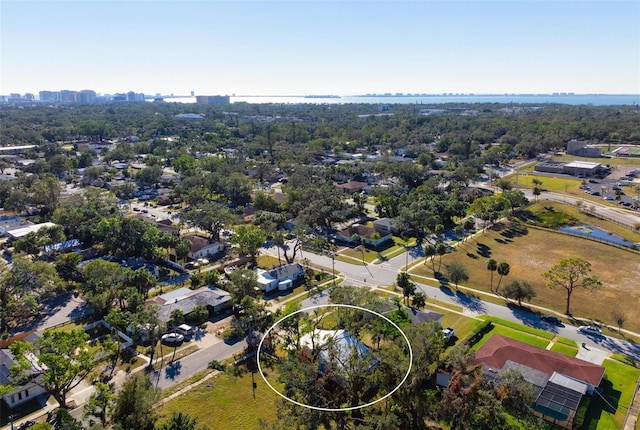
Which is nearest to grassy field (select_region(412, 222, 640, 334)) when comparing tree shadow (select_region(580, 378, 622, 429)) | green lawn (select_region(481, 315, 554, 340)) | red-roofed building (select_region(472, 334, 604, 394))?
green lawn (select_region(481, 315, 554, 340))

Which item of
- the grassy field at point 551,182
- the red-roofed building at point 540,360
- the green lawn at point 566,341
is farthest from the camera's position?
the grassy field at point 551,182

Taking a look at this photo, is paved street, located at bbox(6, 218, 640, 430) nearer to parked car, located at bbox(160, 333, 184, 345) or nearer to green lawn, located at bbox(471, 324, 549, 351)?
parked car, located at bbox(160, 333, 184, 345)

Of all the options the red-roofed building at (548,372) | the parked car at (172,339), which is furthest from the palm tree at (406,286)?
the parked car at (172,339)

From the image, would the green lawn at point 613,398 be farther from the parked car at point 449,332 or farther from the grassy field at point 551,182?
the grassy field at point 551,182

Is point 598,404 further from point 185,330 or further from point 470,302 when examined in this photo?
point 185,330

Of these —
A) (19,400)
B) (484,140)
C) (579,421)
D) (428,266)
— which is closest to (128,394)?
(19,400)

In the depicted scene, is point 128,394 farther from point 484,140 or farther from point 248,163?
point 484,140

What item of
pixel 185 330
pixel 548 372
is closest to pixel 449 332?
pixel 548 372
